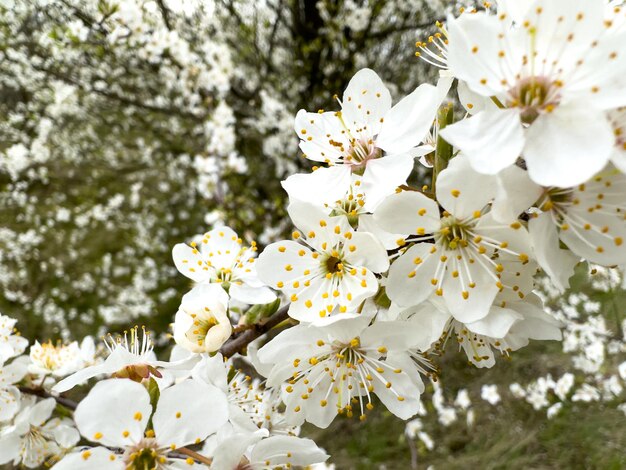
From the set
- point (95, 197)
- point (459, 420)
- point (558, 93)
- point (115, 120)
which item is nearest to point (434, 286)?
point (558, 93)

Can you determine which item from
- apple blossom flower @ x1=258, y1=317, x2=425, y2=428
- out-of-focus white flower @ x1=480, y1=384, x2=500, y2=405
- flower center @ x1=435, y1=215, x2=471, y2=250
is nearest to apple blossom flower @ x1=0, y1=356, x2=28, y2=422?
apple blossom flower @ x1=258, y1=317, x2=425, y2=428

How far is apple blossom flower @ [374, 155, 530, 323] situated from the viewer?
2.47 feet

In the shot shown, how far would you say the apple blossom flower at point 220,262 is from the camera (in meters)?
1.16

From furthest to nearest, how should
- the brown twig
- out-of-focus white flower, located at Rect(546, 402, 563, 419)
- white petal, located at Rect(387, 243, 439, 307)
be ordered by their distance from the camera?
out-of-focus white flower, located at Rect(546, 402, 563, 419) < the brown twig < white petal, located at Rect(387, 243, 439, 307)

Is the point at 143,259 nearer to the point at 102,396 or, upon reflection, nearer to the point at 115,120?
the point at 115,120

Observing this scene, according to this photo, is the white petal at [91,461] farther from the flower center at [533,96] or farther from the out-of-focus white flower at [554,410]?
the out-of-focus white flower at [554,410]

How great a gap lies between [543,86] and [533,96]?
20 millimetres

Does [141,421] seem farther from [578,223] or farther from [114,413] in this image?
[578,223]

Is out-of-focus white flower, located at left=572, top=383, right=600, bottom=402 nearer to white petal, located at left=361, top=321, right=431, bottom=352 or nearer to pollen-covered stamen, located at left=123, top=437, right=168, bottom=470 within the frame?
white petal, located at left=361, top=321, right=431, bottom=352

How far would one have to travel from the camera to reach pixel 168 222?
5340 mm

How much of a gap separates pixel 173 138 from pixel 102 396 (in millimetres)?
4124

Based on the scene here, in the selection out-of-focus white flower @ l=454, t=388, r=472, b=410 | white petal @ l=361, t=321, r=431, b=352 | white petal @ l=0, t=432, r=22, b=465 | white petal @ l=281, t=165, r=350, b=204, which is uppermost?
out-of-focus white flower @ l=454, t=388, r=472, b=410

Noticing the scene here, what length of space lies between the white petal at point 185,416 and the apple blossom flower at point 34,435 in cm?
79

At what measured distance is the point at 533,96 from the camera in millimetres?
686
